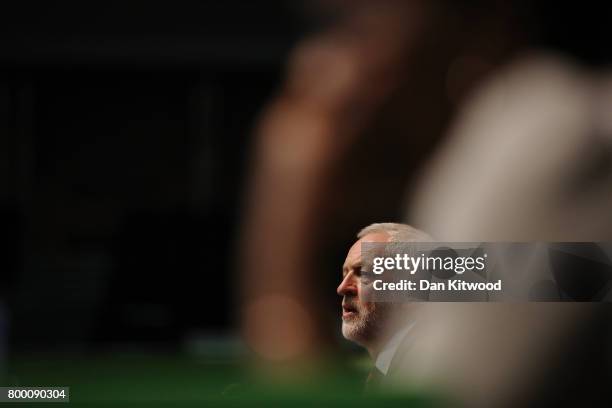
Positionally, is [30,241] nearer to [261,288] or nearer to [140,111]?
[140,111]

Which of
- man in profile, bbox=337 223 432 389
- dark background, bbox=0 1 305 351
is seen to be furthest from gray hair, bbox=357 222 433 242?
Answer: dark background, bbox=0 1 305 351

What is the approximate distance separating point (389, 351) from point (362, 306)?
56 millimetres

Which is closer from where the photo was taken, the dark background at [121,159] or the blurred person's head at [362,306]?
the blurred person's head at [362,306]

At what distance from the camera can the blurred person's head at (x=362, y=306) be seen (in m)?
0.55

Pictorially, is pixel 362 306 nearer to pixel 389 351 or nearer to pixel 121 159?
pixel 389 351

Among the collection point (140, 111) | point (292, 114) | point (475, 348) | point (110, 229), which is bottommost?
point (475, 348)

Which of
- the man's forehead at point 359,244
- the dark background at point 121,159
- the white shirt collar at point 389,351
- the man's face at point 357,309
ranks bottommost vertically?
the white shirt collar at point 389,351

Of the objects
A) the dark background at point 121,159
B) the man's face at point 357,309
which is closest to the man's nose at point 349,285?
the man's face at point 357,309

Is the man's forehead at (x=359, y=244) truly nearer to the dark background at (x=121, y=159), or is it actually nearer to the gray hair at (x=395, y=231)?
the gray hair at (x=395, y=231)

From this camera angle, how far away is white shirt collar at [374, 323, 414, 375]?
20.9 inches

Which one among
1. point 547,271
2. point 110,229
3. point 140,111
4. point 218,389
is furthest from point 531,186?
point 140,111

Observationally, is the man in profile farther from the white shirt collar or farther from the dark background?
the dark background

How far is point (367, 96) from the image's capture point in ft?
1.06

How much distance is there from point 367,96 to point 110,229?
1.88m
